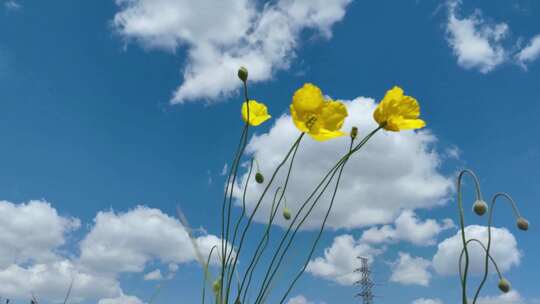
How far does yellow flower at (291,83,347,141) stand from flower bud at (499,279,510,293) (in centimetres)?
64

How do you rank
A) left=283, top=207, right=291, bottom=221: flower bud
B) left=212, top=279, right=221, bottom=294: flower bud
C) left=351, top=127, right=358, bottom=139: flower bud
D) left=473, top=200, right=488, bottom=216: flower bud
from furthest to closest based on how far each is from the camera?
left=283, top=207, right=291, bottom=221: flower bud → left=212, top=279, right=221, bottom=294: flower bud → left=351, top=127, right=358, bottom=139: flower bud → left=473, top=200, right=488, bottom=216: flower bud

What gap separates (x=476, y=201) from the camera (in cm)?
154

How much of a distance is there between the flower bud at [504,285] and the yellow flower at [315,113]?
0.64 m

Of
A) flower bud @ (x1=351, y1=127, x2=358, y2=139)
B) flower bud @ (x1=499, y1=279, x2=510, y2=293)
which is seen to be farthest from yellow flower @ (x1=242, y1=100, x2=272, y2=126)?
flower bud @ (x1=499, y1=279, x2=510, y2=293)

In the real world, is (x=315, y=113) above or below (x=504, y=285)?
above

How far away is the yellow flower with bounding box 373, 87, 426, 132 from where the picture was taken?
167 cm

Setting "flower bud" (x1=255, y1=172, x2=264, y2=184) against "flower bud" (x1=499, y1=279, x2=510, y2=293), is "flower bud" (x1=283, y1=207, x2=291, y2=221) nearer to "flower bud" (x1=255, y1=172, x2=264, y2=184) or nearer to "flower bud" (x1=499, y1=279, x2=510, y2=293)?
"flower bud" (x1=255, y1=172, x2=264, y2=184)

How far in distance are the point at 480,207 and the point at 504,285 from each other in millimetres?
238

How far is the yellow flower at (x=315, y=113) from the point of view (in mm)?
1601

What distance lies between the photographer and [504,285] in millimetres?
1536

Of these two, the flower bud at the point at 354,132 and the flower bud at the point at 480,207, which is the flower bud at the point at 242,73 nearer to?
the flower bud at the point at 354,132

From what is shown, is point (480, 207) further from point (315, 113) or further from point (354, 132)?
point (315, 113)

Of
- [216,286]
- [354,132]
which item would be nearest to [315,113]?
[354,132]

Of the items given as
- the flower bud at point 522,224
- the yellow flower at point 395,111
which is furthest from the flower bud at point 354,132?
the flower bud at point 522,224
